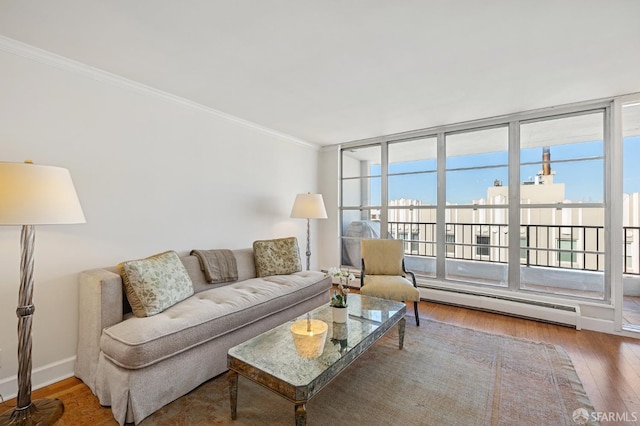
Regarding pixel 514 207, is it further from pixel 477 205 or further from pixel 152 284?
pixel 152 284

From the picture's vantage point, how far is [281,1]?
162 cm

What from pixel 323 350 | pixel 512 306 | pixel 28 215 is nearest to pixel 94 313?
Answer: pixel 28 215

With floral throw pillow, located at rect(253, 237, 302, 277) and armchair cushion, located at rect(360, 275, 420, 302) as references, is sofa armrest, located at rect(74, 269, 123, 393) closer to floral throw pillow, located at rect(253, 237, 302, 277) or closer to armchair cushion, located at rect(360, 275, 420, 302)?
floral throw pillow, located at rect(253, 237, 302, 277)

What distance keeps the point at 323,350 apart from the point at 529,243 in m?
3.31

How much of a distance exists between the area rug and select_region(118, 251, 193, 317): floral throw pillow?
0.67 meters

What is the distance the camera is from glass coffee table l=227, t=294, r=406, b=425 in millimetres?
1420

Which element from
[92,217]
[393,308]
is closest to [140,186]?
[92,217]

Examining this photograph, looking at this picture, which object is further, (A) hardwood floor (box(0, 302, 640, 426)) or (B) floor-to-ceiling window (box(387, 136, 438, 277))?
(B) floor-to-ceiling window (box(387, 136, 438, 277))

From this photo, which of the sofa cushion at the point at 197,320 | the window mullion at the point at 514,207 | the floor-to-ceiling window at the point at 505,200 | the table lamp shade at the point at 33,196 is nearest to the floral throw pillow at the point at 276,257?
the sofa cushion at the point at 197,320

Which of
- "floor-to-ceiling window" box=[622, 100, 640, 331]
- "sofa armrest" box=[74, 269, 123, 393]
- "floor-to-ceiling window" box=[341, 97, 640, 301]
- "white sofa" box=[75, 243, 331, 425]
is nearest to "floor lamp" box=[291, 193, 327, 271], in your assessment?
"floor-to-ceiling window" box=[341, 97, 640, 301]

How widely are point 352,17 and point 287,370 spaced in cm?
213

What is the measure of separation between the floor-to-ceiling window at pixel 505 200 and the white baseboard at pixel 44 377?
4019 mm

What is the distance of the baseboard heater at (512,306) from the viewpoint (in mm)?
3131

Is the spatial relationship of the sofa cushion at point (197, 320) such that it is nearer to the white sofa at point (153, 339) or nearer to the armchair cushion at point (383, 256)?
the white sofa at point (153, 339)
